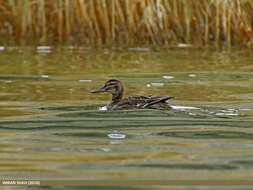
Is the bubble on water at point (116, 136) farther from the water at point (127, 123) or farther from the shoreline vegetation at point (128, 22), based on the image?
the shoreline vegetation at point (128, 22)

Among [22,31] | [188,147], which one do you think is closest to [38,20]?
[22,31]

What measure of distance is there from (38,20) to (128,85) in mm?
5882

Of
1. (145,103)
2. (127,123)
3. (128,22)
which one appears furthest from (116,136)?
(128,22)

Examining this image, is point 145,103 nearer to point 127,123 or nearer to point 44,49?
point 127,123

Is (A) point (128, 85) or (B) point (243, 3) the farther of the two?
(B) point (243, 3)

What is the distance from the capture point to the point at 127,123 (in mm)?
7172

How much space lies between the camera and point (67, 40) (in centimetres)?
1712

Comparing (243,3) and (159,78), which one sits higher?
(243,3)

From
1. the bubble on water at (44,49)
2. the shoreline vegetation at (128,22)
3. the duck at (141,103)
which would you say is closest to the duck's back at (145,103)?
the duck at (141,103)

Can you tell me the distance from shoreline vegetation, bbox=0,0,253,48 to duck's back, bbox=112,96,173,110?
21.4ft

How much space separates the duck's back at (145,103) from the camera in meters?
7.91

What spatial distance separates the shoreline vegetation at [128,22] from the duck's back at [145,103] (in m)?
6.51

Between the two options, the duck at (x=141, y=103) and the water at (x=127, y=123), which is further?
the duck at (x=141, y=103)

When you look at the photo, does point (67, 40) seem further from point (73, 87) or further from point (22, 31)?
point (73, 87)
